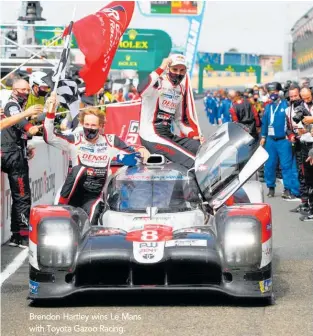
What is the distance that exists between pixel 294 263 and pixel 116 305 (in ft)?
8.78

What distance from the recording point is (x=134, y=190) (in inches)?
359

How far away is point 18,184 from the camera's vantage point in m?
11.5

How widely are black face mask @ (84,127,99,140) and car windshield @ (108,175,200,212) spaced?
495mm

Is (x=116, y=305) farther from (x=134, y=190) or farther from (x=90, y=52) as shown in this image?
(x=90, y=52)

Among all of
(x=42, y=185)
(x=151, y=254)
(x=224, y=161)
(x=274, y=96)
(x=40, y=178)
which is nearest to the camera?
(x=151, y=254)

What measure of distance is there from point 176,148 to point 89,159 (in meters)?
1.37

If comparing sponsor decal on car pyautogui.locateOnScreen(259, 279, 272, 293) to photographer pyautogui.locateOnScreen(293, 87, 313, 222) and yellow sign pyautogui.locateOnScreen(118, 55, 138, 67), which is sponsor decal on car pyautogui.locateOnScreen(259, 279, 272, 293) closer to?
photographer pyautogui.locateOnScreen(293, 87, 313, 222)

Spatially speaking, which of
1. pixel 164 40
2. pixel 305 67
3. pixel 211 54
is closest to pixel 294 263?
pixel 164 40

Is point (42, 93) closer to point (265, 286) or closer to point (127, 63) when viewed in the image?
point (265, 286)

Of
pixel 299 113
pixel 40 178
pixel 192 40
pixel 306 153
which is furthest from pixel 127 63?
pixel 306 153

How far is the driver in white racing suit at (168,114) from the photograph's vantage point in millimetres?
10562

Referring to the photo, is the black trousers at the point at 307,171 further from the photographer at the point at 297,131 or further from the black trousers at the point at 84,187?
the black trousers at the point at 84,187

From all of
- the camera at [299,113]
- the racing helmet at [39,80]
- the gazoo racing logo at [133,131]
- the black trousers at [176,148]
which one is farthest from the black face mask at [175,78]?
the gazoo racing logo at [133,131]

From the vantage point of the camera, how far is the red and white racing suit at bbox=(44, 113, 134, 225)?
378 inches
